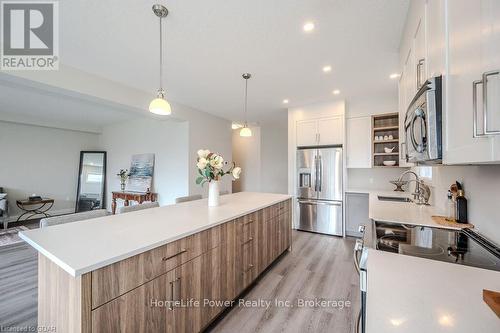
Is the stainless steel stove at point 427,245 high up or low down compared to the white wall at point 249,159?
down

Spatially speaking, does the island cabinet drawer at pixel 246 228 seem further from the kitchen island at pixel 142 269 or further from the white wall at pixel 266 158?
the white wall at pixel 266 158

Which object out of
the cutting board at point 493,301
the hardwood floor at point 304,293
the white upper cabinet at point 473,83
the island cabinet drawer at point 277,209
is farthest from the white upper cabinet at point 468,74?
the island cabinet drawer at point 277,209

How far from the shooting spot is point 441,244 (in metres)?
1.14

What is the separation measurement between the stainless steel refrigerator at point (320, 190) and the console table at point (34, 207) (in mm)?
6290

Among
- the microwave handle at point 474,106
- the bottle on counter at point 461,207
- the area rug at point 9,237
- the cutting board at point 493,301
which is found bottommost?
the area rug at point 9,237

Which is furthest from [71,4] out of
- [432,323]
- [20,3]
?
[432,323]

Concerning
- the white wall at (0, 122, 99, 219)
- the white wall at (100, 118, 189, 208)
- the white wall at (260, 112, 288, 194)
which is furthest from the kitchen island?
the white wall at (0, 122, 99, 219)

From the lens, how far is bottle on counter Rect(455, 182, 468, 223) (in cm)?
143

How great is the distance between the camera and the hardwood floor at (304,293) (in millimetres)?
1680

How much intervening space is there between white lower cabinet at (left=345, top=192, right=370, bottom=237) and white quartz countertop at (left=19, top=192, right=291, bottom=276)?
9.48ft

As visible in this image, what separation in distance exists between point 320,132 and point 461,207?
2819 mm

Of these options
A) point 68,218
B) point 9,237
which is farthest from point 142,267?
point 9,237

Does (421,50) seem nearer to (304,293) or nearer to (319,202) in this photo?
(304,293)

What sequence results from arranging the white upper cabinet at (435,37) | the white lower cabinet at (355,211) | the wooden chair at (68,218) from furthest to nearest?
the white lower cabinet at (355,211) → the wooden chair at (68,218) → the white upper cabinet at (435,37)
